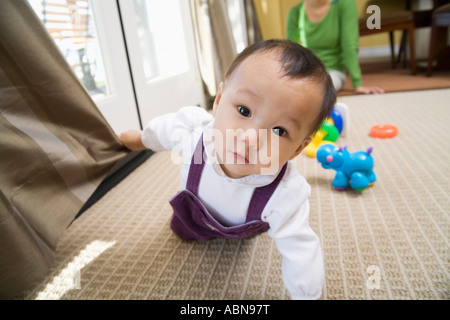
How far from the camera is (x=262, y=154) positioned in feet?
1.55

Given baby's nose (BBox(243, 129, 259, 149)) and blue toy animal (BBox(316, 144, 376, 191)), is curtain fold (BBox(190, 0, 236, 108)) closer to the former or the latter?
blue toy animal (BBox(316, 144, 376, 191))

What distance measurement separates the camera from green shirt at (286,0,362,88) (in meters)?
1.75

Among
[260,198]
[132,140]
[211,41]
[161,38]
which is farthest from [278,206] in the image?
[211,41]

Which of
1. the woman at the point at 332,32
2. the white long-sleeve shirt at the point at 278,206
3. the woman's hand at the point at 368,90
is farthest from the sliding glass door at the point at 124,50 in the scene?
the woman's hand at the point at 368,90

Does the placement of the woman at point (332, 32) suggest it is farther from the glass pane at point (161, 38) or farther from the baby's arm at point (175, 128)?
the baby's arm at point (175, 128)

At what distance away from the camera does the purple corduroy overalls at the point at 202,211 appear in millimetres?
557

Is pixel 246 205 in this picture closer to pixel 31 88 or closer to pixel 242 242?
pixel 242 242

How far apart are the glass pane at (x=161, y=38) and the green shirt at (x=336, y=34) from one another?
→ 0.80 meters

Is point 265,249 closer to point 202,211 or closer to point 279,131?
point 202,211

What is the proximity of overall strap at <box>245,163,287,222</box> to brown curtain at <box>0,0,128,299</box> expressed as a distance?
37 cm

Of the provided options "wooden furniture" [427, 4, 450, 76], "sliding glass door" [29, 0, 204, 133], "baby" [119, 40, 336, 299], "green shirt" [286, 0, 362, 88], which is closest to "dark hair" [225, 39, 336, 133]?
"baby" [119, 40, 336, 299]

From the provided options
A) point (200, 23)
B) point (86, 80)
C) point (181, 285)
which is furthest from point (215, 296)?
point (200, 23)

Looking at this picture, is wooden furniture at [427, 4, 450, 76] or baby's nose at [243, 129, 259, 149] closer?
baby's nose at [243, 129, 259, 149]

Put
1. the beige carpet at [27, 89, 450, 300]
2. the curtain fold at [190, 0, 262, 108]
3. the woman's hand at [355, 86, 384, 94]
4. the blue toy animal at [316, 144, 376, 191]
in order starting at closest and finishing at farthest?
the beige carpet at [27, 89, 450, 300], the blue toy animal at [316, 144, 376, 191], the curtain fold at [190, 0, 262, 108], the woman's hand at [355, 86, 384, 94]
